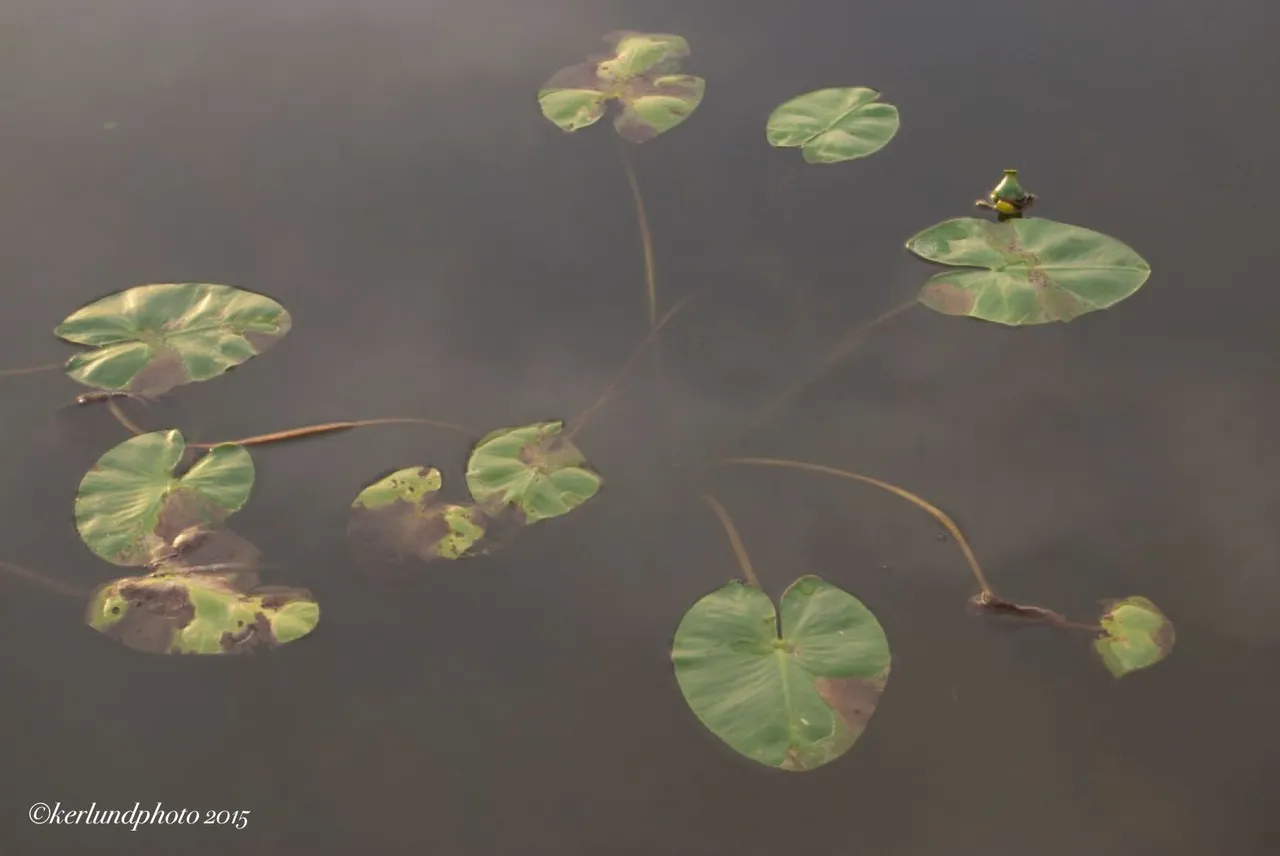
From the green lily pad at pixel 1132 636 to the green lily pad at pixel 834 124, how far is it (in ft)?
3.09

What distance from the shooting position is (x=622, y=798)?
1166mm

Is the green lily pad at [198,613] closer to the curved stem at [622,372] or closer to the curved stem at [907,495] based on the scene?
the curved stem at [622,372]

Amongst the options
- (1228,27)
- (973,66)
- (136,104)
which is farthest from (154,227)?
(1228,27)

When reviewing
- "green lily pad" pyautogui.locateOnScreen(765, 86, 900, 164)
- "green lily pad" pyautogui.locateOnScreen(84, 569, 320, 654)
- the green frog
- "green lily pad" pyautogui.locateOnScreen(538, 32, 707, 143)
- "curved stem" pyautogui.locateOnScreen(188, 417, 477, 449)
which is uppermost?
"green lily pad" pyautogui.locateOnScreen(538, 32, 707, 143)

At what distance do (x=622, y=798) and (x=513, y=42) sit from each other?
157 cm

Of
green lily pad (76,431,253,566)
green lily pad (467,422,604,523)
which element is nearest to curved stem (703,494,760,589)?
green lily pad (467,422,604,523)

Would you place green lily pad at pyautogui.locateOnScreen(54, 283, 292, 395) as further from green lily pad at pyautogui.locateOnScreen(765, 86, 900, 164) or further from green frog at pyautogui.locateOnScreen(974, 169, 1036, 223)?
green frog at pyautogui.locateOnScreen(974, 169, 1036, 223)

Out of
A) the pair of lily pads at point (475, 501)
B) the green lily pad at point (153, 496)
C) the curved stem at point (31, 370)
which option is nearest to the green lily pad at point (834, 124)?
the pair of lily pads at point (475, 501)

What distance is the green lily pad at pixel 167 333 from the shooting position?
62.1 inches

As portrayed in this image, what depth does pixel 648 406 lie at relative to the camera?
4.99 feet

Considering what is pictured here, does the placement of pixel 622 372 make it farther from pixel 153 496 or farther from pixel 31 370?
pixel 31 370

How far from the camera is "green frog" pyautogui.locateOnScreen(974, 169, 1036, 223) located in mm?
1705

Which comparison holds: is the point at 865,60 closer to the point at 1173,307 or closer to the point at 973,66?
the point at 973,66

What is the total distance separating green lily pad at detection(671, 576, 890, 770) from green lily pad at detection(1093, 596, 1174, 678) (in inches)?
Answer: 10.7
